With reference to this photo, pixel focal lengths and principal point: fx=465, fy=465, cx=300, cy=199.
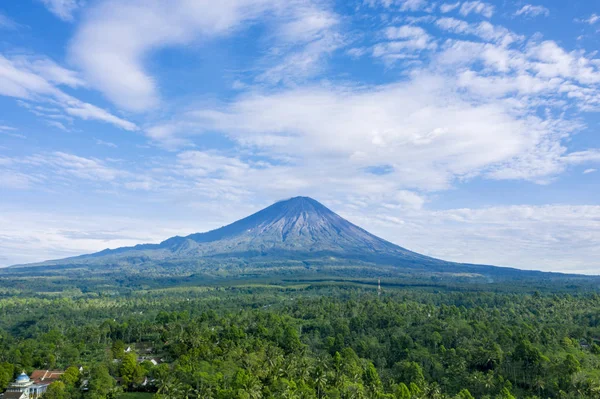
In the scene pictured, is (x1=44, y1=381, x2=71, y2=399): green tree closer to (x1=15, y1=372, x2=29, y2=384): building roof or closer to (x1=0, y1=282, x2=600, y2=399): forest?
(x1=0, y1=282, x2=600, y2=399): forest

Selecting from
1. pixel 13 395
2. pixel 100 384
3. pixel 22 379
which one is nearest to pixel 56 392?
pixel 100 384

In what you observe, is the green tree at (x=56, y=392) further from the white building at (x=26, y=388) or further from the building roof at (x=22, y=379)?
the building roof at (x=22, y=379)

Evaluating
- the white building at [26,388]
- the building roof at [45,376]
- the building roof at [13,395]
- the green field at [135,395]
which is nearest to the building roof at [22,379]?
the white building at [26,388]

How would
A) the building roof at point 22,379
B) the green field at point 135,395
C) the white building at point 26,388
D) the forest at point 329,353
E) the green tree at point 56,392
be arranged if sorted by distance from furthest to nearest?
the building roof at point 22,379
the green field at point 135,395
the white building at point 26,388
the forest at point 329,353
the green tree at point 56,392

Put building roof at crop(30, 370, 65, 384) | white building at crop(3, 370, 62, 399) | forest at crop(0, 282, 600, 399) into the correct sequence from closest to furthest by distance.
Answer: forest at crop(0, 282, 600, 399) < white building at crop(3, 370, 62, 399) < building roof at crop(30, 370, 65, 384)

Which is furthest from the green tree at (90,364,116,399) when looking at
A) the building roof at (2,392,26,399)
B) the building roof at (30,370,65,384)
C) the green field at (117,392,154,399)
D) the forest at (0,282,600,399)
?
the building roof at (2,392,26,399)

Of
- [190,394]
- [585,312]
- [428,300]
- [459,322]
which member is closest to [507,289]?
[428,300]
